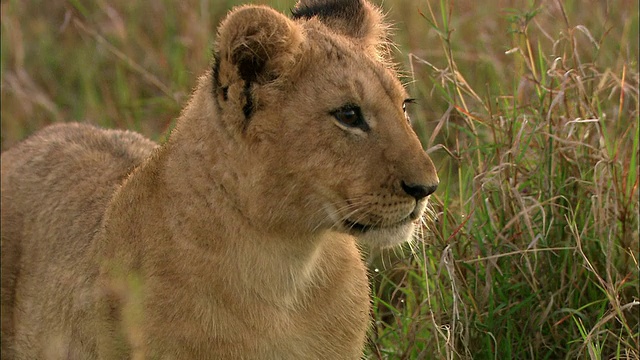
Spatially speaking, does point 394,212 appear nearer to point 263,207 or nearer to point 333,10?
point 263,207

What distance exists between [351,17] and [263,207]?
859mm

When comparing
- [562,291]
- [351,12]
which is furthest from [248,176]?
[562,291]

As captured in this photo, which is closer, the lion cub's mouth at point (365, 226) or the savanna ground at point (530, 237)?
the lion cub's mouth at point (365, 226)

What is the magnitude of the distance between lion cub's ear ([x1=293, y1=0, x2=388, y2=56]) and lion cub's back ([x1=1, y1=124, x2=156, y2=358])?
0.92m

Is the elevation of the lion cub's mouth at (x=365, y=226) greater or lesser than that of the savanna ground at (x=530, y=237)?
greater

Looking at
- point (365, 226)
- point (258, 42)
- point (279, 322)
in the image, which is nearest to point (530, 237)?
point (365, 226)

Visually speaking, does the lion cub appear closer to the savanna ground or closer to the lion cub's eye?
the lion cub's eye

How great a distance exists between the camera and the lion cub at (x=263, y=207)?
10.5 ft

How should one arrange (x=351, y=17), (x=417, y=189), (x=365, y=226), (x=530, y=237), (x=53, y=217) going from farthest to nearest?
(x=53, y=217) → (x=530, y=237) → (x=351, y=17) → (x=365, y=226) → (x=417, y=189)

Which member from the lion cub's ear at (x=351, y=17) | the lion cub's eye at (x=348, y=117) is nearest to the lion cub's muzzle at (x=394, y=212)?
the lion cub's eye at (x=348, y=117)

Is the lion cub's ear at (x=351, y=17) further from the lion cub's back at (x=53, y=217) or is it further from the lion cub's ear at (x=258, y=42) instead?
the lion cub's back at (x=53, y=217)

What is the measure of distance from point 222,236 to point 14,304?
1434 mm

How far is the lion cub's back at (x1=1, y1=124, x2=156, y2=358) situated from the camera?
394 centimetres

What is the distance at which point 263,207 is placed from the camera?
3254 millimetres
